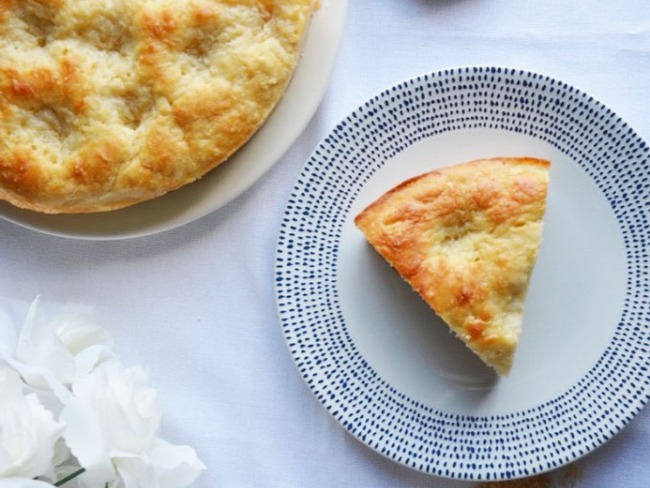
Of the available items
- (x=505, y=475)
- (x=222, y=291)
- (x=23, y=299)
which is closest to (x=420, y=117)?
(x=222, y=291)

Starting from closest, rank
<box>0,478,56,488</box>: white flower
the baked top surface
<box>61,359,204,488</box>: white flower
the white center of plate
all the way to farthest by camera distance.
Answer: <box>0,478,56,488</box>: white flower, <box>61,359,204,488</box>: white flower, the baked top surface, the white center of plate

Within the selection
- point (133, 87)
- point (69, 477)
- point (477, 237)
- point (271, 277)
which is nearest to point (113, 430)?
point (69, 477)

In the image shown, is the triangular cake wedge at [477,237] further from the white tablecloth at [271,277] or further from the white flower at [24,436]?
the white flower at [24,436]

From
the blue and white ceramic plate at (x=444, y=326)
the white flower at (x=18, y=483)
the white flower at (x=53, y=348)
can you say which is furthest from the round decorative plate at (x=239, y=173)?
the white flower at (x=18, y=483)

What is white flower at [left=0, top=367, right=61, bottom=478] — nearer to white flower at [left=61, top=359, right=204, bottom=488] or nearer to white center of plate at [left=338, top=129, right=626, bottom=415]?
white flower at [left=61, top=359, right=204, bottom=488]

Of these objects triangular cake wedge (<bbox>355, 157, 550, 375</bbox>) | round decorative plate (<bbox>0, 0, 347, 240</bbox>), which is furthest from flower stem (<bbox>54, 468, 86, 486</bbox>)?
triangular cake wedge (<bbox>355, 157, 550, 375</bbox>)

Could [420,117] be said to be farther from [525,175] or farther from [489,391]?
[489,391]
